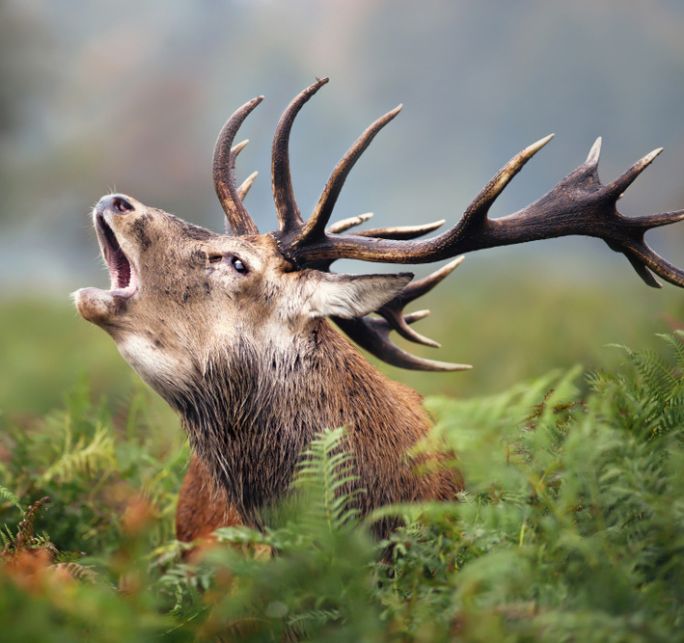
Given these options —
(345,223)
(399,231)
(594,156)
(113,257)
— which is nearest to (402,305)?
(399,231)

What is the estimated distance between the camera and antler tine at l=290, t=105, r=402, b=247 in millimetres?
3396

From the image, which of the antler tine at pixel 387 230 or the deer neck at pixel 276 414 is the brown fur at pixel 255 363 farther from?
the antler tine at pixel 387 230

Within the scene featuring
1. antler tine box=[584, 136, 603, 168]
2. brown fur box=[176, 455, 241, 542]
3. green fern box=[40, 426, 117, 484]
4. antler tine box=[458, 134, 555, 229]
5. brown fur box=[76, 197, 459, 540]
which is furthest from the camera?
green fern box=[40, 426, 117, 484]

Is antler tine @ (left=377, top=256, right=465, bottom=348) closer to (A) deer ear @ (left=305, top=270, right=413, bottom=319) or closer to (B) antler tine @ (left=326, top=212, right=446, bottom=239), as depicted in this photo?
(B) antler tine @ (left=326, top=212, right=446, bottom=239)

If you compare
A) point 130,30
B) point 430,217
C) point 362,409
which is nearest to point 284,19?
point 130,30

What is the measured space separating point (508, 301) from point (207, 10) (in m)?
20.2

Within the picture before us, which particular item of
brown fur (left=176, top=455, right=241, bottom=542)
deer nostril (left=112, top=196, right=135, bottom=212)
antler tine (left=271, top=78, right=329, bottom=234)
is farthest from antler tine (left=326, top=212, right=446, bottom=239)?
brown fur (left=176, top=455, right=241, bottom=542)

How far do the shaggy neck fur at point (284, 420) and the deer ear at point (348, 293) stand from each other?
11 centimetres

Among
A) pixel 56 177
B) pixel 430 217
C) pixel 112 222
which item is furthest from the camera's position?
pixel 56 177

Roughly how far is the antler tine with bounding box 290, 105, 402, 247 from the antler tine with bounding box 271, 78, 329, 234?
154 millimetres

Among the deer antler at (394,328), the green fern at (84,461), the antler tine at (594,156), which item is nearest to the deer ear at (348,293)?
the deer antler at (394,328)

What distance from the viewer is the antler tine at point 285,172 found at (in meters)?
3.56

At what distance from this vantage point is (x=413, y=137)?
2212cm

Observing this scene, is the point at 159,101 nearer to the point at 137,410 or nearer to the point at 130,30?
the point at 130,30
